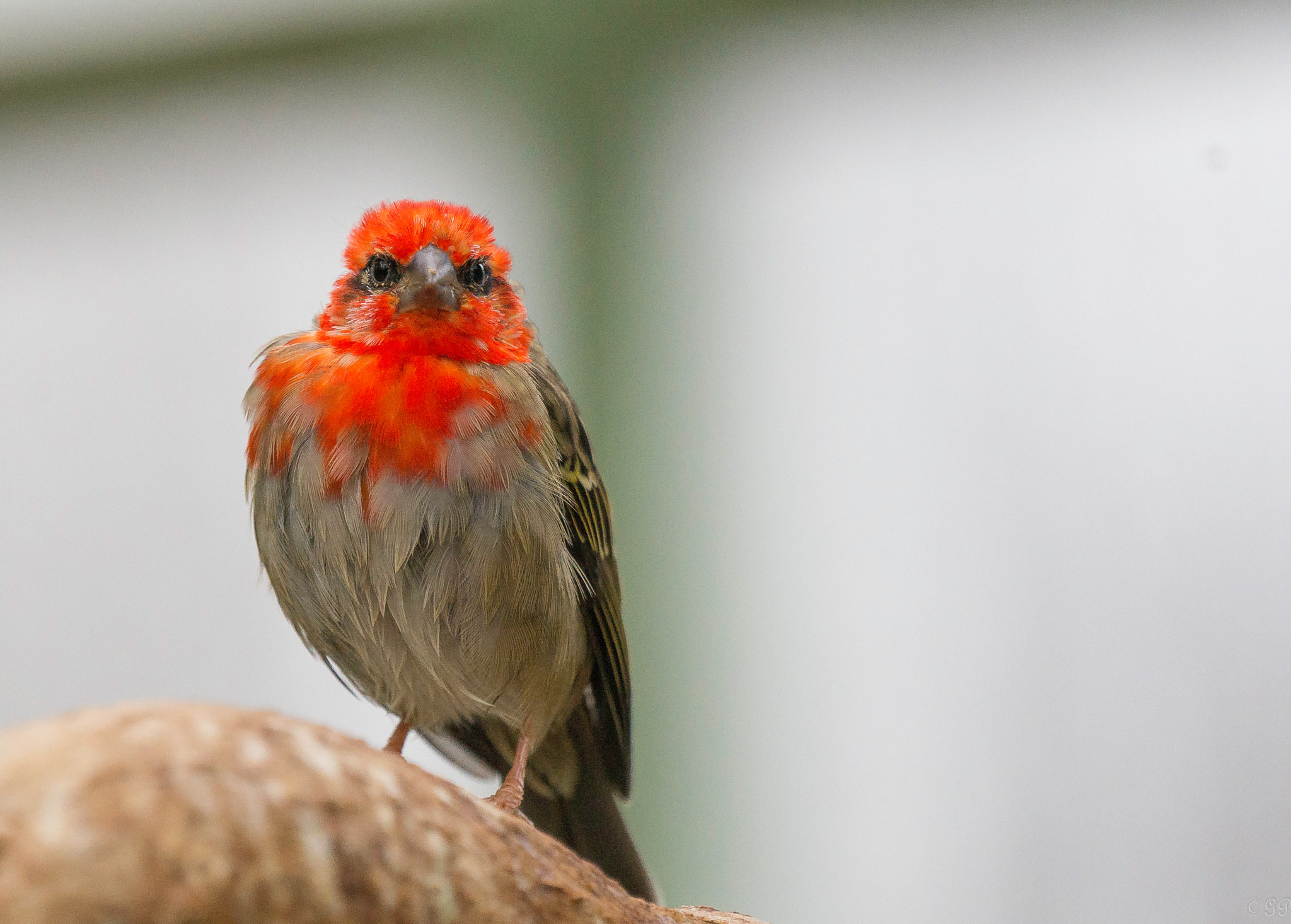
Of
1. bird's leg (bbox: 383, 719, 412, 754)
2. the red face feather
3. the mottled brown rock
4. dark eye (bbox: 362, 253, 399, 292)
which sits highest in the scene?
dark eye (bbox: 362, 253, 399, 292)

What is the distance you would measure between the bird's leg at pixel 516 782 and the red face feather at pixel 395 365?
1.76 feet

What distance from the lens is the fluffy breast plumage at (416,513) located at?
1.81 m

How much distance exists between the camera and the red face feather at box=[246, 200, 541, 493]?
71.4 inches

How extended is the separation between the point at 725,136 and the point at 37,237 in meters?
2.35

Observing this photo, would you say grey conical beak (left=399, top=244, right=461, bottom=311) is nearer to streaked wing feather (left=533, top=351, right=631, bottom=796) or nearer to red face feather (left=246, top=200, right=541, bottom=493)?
red face feather (left=246, top=200, right=541, bottom=493)

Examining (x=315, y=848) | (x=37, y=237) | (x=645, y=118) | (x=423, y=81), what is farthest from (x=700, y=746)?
(x=37, y=237)

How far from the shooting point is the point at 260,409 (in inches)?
75.5

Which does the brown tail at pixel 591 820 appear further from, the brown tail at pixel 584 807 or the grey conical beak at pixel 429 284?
the grey conical beak at pixel 429 284

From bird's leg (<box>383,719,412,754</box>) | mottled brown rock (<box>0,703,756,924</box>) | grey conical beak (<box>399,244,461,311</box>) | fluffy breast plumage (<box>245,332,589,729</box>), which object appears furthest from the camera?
bird's leg (<box>383,719,412,754</box>)

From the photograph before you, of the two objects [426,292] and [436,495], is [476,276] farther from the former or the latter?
[436,495]

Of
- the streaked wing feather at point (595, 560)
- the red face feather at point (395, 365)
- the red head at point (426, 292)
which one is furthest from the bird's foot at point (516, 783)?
the red head at point (426, 292)

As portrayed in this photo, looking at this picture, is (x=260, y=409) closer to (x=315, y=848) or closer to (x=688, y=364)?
(x=315, y=848)

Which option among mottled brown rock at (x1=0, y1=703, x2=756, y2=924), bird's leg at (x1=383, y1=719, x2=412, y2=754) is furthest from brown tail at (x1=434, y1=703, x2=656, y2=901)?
mottled brown rock at (x1=0, y1=703, x2=756, y2=924)

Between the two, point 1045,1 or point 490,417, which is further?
point 1045,1
